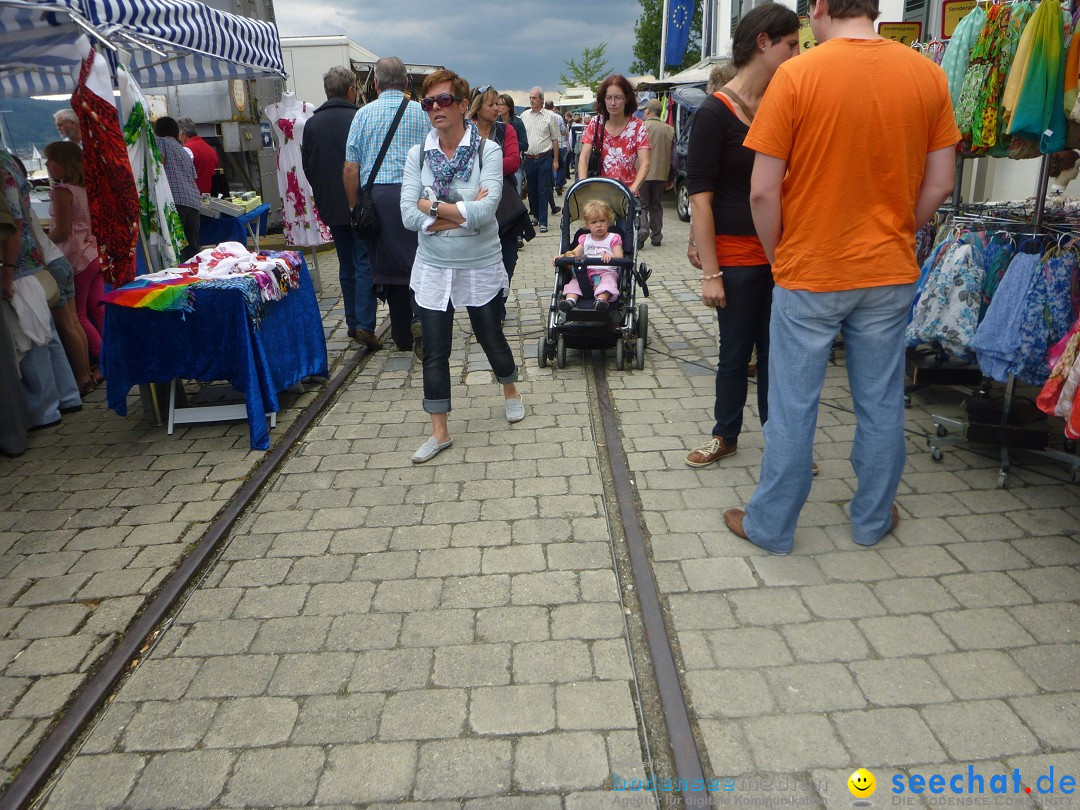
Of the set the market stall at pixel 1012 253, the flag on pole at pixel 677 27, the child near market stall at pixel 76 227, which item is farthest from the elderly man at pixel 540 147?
the flag on pole at pixel 677 27

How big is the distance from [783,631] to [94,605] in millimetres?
2842

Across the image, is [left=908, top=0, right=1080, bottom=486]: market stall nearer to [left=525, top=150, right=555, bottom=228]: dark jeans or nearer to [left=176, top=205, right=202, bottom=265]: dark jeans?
[left=176, top=205, right=202, bottom=265]: dark jeans

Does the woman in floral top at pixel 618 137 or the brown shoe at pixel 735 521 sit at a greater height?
the woman in floral top at pixel 618 137

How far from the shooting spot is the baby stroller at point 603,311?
597 cm

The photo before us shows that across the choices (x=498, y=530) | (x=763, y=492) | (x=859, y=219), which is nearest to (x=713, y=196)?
(x=859, y=219)

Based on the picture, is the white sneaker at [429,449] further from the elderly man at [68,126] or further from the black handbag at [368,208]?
the elderly man at [68,126]

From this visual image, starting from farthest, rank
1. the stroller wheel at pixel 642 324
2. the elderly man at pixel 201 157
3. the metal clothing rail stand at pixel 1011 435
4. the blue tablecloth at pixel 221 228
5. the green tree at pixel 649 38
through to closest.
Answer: the green tree at pixel 649 38 < the elderly man at pixel 201 157 < the blue tablecloth at pixel 221 228 < the stroller wheel at pixel 642 324 < the metal clothing rail stand at pixel 1011 435

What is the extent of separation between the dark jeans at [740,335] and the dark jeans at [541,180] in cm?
932

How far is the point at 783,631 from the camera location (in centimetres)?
299

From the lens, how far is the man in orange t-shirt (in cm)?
287

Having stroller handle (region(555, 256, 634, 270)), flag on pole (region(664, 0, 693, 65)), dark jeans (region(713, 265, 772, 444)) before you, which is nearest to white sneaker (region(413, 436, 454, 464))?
dark jeans (region(713, 265, 772, 444))

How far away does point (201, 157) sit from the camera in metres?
9.67

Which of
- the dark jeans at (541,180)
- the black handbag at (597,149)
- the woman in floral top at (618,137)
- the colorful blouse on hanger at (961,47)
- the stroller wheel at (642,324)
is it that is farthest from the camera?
the dark jeans at (541,180)

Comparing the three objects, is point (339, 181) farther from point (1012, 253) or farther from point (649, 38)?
point (649, 38)
